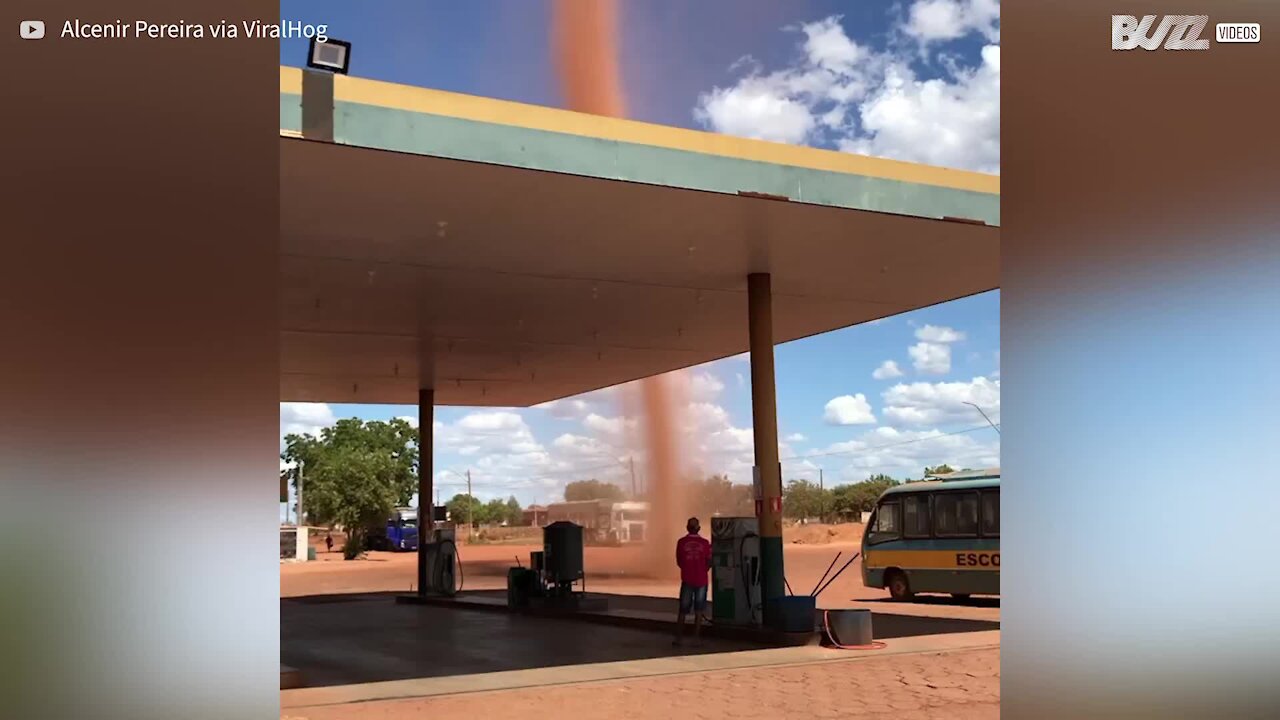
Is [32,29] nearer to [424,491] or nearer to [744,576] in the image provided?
[744,576]

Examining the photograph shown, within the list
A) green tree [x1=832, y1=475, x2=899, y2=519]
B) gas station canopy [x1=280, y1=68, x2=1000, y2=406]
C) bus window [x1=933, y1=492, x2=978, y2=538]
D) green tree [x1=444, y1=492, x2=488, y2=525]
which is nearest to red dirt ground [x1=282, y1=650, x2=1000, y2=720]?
gas station canopy [x1=280, y1=68, x2=1000, y2=406]

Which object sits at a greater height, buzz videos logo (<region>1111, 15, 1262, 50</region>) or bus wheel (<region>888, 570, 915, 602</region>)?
buzz videos logo (<region>1111, 15, 1262, 50</region>)

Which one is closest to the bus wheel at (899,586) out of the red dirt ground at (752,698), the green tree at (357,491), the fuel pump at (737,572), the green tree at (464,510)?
the fuel pump at (737,572)

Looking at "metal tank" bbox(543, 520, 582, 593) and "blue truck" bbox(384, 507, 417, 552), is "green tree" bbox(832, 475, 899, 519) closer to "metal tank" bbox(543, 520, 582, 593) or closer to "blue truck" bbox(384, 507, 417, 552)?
"blue truck" bbox(384, 507, 417, 552)

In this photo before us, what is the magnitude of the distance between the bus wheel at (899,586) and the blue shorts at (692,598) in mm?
10959

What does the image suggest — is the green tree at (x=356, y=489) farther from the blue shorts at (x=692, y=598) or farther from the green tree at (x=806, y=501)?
the blue shorts at (x=692, y=598)

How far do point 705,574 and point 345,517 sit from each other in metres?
61.5

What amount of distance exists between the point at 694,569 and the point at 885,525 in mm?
12101

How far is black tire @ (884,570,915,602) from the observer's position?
25.3 metres

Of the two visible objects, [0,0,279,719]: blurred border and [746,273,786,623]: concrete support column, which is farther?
[746,273,786,623]: concrete support column

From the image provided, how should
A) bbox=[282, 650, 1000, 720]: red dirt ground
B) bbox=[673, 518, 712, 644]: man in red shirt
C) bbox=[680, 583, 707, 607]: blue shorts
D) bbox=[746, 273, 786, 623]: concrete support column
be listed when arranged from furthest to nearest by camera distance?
A: bbox=[746, 273, 786, 623]: concrete support column → bbox=[680, 583, 707, 607]: blue shorts → bbox=[673, 518, 712, 644]: man in red shirt → bbox=[282, 650, 1000, 720]: red dirt ground

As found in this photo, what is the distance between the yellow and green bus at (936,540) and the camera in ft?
76.7

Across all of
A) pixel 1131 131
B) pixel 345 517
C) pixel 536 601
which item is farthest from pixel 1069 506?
pixel 345 517

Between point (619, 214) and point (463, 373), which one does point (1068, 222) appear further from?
point (463, 373)
